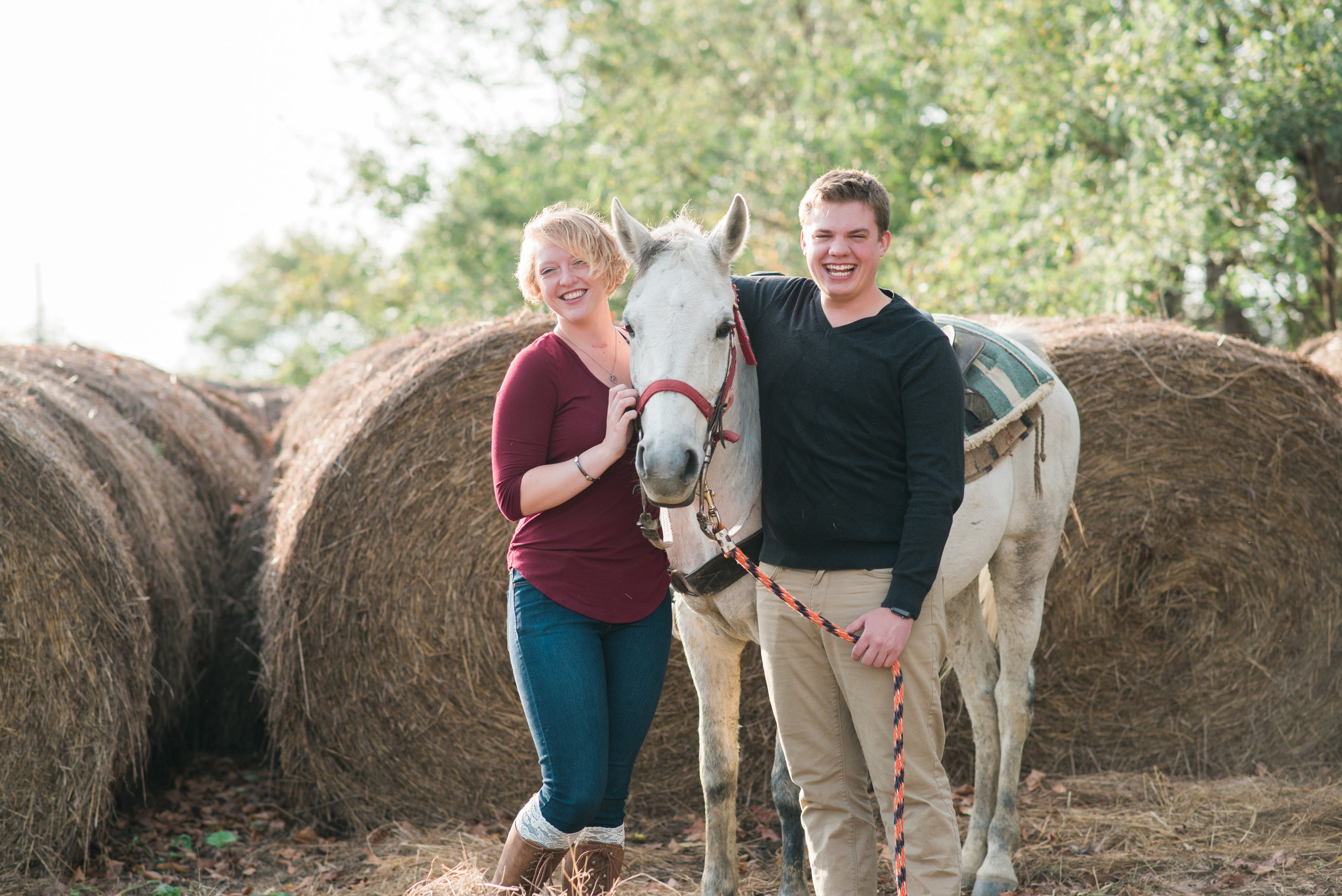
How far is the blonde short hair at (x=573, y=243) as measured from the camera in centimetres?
237

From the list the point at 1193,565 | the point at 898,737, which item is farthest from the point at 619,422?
the point at 1193,565

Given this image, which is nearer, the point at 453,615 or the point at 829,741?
the point at 829,741

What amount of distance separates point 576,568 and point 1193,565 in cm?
317

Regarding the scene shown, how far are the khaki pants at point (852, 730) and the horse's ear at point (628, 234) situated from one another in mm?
845

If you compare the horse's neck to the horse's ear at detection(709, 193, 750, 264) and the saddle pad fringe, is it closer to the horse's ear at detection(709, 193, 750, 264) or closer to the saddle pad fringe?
the horse's ear at detection(709, 193, 750, 264)

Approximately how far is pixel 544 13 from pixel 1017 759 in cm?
1222

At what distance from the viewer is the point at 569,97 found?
43.7 feet

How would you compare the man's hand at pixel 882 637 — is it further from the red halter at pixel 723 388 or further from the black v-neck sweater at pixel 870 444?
the red halter at pixel 723 388

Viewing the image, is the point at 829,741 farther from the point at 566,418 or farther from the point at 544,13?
the point at 544,13

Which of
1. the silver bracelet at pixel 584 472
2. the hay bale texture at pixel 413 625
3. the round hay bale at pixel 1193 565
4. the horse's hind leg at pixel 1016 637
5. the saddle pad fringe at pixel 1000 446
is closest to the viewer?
the silver bracelet at pixel 584 472

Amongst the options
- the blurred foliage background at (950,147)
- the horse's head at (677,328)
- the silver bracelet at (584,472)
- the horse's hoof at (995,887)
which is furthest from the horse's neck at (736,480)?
Result: the blurred foliage background at (950,147)

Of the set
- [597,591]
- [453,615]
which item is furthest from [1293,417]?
[453,615]

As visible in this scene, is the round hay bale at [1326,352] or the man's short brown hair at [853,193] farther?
the round hay bale at [1326,352]

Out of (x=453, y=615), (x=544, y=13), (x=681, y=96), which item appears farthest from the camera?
(x=544, y=13)
